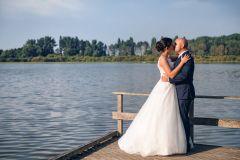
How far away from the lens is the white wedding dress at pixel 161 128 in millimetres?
8883

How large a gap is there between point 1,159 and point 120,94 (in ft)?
Answer: 16.6

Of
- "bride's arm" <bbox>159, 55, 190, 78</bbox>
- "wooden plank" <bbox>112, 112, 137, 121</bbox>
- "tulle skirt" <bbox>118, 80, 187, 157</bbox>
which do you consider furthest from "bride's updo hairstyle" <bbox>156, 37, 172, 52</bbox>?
"wooden plank" <bbox>112, 112, 137, 121</bbox>

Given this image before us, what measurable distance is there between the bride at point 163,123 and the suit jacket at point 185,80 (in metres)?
0.10

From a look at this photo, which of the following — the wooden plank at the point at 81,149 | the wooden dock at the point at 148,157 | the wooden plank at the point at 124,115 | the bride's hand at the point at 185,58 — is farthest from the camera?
the wooden plank at the point at 124,115

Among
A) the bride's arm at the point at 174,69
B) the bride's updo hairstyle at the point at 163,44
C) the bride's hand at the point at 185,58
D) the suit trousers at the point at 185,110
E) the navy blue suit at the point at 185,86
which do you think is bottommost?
the suit trousers at the point at 185,110

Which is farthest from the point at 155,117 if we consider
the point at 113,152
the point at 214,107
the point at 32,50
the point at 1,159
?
the point at 32,50

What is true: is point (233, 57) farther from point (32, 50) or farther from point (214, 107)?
point (214, 107)

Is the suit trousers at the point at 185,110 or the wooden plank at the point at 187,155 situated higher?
the suit trousers at the point at 185,110

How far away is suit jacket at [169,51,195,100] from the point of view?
8852mm

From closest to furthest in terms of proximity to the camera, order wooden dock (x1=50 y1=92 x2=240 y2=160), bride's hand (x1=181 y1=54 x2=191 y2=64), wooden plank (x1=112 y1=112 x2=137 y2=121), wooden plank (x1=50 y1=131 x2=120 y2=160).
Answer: bride's hand (x1=181 y1=54 x2=191 y2=64) → wooden dock (x1=50 y1=92 x2=240 y2=160) → wooden plank (x1=50 y1=131 x2=120 y2=160) → wooden plank (x1=112 y1=112 x2=137 y2=121)

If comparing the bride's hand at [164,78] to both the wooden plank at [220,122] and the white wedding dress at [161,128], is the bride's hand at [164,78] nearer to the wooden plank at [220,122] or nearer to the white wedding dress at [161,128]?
the white wedding dress at [161,128]

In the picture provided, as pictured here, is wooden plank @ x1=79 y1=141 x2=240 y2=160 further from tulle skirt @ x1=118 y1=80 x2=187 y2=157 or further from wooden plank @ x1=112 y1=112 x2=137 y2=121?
wooden plank @ x1=112 y1=112 x2=137 y2=121

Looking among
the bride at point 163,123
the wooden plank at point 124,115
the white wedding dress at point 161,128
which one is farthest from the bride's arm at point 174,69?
the wooden plank at point 124,115

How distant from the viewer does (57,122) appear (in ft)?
67.1
